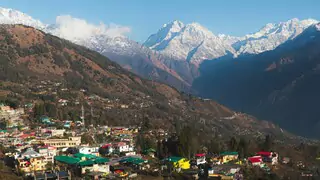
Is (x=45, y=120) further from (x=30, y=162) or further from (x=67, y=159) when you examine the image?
(x=30, y=162)

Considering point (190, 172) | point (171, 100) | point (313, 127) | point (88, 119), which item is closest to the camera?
point (190, 172)

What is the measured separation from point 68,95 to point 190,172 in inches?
2873

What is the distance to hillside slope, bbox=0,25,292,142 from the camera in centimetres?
12838

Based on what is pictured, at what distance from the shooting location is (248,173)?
58.6 metres

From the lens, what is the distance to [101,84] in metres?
159

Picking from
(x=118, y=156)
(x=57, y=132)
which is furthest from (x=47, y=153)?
(x=57, y=132)

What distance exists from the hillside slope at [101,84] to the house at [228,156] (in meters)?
44.3

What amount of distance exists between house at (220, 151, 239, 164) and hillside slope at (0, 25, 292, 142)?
44.3 metres

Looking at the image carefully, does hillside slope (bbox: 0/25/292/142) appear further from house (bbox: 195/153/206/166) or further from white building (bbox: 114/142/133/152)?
house (bbox: 195/153/206/166)

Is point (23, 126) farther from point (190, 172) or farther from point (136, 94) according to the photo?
point (136, 94)

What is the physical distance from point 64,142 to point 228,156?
82.1ft

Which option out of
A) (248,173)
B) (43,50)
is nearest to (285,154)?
(248,173)

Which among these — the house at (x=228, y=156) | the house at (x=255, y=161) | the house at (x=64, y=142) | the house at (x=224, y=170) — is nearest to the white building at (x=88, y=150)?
the house at (x=64, y=142)

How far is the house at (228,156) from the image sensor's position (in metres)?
65.5
